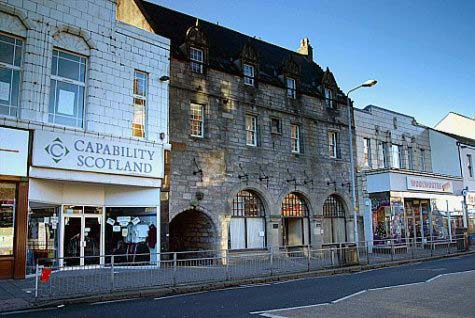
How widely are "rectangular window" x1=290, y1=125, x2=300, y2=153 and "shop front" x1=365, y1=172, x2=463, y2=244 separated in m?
6.03

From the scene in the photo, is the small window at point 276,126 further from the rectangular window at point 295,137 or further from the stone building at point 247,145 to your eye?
the rectangular window at point 295,137

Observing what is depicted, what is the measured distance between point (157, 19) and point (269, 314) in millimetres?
18061

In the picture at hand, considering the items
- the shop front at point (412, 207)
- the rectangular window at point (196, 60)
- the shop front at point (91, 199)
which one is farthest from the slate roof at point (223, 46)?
the shop front at point (412, 207)

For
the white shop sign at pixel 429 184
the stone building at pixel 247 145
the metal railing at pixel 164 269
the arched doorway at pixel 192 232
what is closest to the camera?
the metal railing at pixel 164 269

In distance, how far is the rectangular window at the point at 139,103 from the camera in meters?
18.8

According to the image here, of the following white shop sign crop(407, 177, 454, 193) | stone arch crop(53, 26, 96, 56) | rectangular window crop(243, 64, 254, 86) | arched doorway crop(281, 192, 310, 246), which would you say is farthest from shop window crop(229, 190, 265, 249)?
white shop sign crop(407, 177, 454, 193)

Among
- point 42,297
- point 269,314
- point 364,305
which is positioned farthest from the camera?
point 42,297

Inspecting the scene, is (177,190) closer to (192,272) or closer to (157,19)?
(192,272)

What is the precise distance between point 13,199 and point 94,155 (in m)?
Result: 3.09

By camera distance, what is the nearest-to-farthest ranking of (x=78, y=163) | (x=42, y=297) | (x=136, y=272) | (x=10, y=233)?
(x=42, y=297)
(x=136, y=272)
(x=10, y=233)
(x=78, y=163)

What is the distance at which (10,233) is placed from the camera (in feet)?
48.5

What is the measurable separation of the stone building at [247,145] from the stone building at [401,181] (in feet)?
5.85

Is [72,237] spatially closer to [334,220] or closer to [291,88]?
[291,88]

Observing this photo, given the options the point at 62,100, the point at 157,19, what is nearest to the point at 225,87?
the point at 157,19
